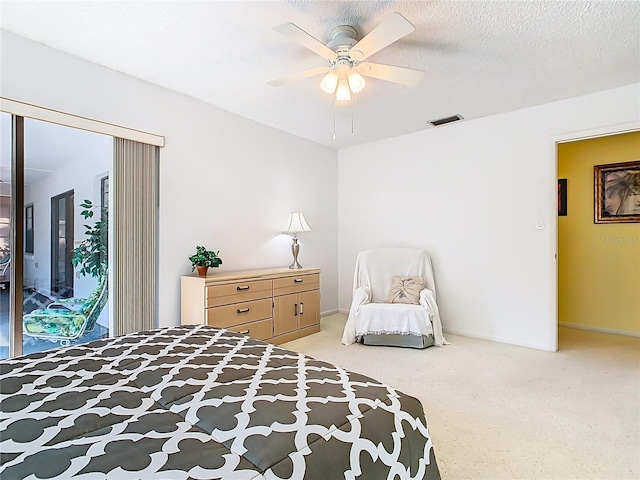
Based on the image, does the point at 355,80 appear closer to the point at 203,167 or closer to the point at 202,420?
the point at 203,167

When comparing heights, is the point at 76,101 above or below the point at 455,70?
below

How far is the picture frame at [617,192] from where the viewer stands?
154 inches

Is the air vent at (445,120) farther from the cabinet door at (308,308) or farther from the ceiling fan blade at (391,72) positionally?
the cabinet door at (308,308)

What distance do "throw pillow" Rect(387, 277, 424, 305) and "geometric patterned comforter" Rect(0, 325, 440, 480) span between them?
101 inches

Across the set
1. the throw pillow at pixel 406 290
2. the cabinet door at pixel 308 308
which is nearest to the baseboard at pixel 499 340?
the throw pillow at pixel 406 290

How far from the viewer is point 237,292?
3.26 m

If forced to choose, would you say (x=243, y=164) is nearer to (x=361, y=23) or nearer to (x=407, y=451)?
(x=361, y=23)

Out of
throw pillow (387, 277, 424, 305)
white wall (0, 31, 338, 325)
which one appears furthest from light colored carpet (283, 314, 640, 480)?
white wall (0, 31, 338, 325)

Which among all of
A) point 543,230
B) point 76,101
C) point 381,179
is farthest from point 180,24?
point 543,230

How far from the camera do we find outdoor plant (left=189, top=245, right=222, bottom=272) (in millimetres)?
3193

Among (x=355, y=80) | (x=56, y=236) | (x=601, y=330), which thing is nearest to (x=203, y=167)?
(x=56, y=236)

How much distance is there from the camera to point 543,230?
350 cm

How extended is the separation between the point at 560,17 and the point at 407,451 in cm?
252

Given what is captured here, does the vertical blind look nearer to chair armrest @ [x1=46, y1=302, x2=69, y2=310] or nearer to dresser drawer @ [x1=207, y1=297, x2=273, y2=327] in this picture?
chair armrest @ [x1=46, y1=302, x2=69, y2=310]
